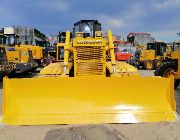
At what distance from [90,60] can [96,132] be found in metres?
2.53

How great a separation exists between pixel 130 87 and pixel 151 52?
744 inches

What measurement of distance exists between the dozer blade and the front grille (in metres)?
1.81

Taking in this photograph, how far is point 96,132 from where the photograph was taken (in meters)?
5.84

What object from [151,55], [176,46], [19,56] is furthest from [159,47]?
[19,56]

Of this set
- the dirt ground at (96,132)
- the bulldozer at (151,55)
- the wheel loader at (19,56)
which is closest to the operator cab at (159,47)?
the bulldozer at (151,55)

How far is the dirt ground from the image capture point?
562 cm

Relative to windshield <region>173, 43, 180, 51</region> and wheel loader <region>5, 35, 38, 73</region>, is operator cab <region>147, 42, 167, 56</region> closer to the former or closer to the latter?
windshield <region>173, 43, 180, 51</region>

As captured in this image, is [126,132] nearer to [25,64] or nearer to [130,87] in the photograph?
[130,87]

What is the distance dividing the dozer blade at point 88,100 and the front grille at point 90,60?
5.94 ft

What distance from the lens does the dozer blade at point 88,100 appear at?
596cm

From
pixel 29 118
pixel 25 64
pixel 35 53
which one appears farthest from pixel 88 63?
pixel 35 53

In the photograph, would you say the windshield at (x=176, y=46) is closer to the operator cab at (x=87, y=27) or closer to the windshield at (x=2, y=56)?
the operator cab at (x=87, y=27)

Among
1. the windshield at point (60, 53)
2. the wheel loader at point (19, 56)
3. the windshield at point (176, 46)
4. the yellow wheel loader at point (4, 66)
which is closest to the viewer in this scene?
the windshield at point (60, 53)

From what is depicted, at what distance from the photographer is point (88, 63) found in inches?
317
